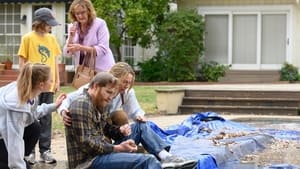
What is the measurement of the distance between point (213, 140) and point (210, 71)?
570 inches

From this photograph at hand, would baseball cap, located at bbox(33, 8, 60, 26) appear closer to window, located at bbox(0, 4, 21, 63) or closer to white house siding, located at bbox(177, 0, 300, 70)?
white house siding, located at bbox(177, 0, 300, 70)

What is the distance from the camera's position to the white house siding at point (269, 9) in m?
23.6

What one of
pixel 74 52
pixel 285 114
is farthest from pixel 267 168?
pixel 285 114

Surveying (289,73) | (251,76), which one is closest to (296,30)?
(289,73)

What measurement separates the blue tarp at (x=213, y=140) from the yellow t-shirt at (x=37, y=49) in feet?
5.46

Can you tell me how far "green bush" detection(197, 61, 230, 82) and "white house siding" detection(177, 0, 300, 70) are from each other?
1.21 meters

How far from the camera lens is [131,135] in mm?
6191

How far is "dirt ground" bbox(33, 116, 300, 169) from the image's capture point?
299 inches

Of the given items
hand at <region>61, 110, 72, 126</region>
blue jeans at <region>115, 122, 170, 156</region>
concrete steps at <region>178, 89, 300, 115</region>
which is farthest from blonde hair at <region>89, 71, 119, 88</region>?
concrete steps at <region>178, 89, 300, 115</region>

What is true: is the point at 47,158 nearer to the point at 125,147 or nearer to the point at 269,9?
the point at 125,147

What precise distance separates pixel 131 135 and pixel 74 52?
4.55 feet

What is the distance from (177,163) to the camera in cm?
602

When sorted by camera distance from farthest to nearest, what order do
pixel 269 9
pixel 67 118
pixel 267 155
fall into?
pixel 269 9 → pixel 267 155 → pixel 67 118

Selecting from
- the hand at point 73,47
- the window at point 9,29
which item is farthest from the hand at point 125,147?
the window at point 9,29
